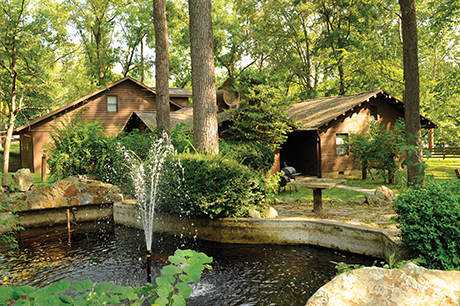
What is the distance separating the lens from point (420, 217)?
5.06 metres

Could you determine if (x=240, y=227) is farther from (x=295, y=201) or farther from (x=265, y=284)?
(x=295, y=201)

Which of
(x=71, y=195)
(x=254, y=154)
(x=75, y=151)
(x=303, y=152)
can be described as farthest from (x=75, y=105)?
(x=254, y=154)

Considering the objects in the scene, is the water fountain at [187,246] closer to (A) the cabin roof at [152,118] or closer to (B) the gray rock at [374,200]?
(B) the gray rock at [374,200]

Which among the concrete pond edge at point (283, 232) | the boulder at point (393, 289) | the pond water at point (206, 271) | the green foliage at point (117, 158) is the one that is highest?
the green foliage at point (117, 158)

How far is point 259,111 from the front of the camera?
15.1 metres

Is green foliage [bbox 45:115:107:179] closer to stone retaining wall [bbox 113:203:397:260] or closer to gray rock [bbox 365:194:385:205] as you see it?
stone retaining wall [bbox 113:203:397:260]

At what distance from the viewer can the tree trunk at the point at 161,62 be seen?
43.7ft

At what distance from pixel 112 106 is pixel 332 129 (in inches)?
709

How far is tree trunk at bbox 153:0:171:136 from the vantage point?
43.7 ft

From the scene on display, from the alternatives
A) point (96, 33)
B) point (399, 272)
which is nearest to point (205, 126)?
point (399, 272)

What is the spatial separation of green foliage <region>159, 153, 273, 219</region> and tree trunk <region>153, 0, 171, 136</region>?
5.31 metres

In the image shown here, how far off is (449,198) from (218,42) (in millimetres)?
28557

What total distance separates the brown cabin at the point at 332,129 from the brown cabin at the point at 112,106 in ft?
36.1

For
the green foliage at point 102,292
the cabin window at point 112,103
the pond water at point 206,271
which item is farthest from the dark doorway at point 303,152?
the green foliage at point 102,292
